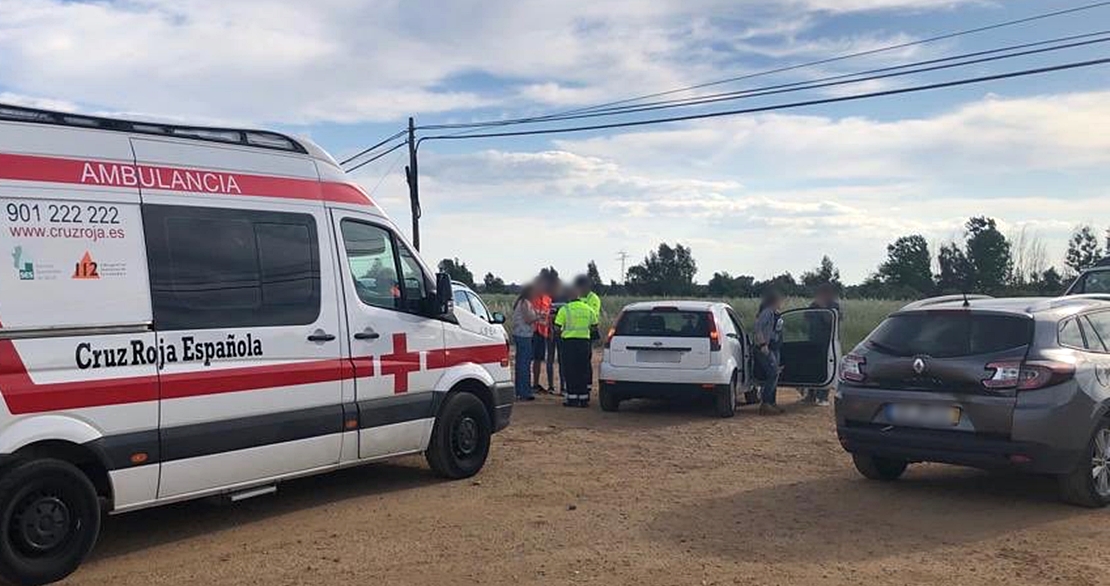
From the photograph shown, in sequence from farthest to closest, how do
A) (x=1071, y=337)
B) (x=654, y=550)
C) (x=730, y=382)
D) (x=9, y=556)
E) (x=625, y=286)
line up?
(x=625, y=286) → (x=730, y=382) → (x=1071, y=337) → (x=654, y=550) → (x=9, y=556)

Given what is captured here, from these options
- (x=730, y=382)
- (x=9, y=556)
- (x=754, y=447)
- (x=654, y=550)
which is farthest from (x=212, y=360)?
(x=730, y=382)

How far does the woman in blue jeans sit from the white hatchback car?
6.35ft

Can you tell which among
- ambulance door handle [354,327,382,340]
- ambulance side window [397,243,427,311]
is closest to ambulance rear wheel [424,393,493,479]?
ambulance side window [397,243,427,311]

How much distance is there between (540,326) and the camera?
14.9 m

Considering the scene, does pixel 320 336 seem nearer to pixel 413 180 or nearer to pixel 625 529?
pixel 625 529

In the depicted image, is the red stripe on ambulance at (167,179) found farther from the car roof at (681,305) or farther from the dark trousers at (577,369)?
the dark trousers at (577,369)

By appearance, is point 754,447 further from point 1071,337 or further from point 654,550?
point 654,550

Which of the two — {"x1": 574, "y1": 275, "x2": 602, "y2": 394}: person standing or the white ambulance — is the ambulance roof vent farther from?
{"x1": 574, "y1": 275, "x2": 602, "y2": 394}: person standing

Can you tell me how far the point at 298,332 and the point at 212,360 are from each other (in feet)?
2.47

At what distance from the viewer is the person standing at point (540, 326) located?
14.9m

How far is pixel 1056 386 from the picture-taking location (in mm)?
7105

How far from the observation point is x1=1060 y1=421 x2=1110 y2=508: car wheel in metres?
7.26

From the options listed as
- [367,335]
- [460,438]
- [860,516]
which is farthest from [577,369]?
[860,516]

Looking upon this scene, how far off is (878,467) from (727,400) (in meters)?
4.00
